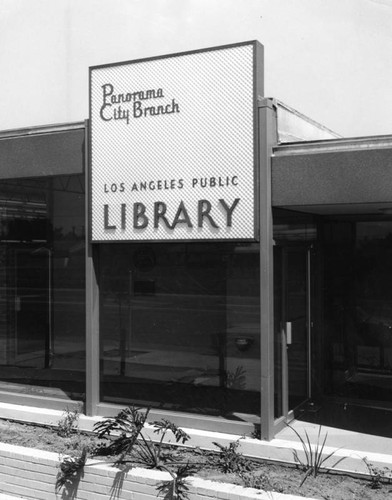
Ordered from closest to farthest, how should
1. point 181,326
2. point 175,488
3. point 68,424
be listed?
1. point 175,488
2. point 68,424
3. point 181,326

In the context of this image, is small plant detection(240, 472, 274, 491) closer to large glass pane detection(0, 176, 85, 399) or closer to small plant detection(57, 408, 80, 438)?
small plant detection(57, 408, 80, 438)

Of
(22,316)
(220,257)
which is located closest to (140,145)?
(220,257)

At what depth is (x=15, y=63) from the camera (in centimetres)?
1037

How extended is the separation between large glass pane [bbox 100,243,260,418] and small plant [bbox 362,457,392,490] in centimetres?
195

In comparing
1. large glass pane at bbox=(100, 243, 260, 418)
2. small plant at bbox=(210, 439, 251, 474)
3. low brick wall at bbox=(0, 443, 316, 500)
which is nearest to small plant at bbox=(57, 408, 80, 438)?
large glass pane at bbox=(100, 243, 260, 418)

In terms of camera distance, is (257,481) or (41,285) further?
(41,285)

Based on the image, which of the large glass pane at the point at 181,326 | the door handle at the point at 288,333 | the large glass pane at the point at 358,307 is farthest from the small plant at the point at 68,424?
the large glass pane at the point at 358,307

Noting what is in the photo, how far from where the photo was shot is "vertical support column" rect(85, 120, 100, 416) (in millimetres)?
7117

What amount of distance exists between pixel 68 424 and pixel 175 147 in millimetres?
3355

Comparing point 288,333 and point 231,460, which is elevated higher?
point 288,333

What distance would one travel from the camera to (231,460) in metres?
5.72

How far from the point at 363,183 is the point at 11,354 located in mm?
7245

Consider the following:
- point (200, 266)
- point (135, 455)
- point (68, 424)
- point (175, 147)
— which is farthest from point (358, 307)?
point (68, 424)

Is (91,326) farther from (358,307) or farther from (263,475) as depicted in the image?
(358,307)
